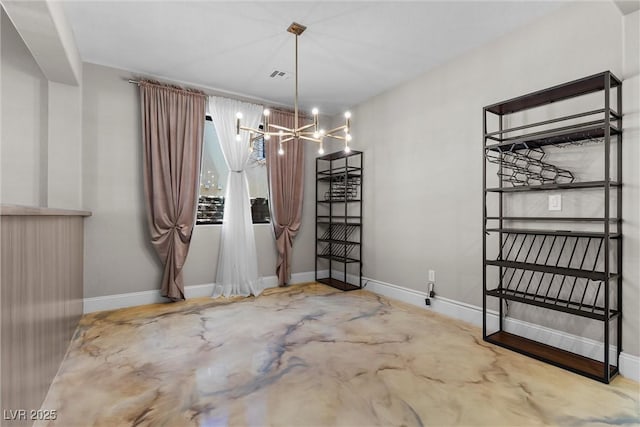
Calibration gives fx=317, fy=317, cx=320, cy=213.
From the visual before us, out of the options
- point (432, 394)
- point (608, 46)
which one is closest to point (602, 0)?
point (608, 46)

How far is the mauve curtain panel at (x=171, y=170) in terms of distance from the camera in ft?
11.7

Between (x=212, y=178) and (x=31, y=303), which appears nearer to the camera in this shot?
(x=31, y=303)

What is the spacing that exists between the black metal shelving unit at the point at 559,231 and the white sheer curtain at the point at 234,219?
2.75 meters

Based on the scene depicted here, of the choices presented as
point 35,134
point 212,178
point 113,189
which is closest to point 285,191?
point 212,178

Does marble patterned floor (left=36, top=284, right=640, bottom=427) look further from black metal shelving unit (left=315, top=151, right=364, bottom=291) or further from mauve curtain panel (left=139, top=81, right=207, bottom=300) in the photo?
black metal shelving unit (left=315, top=151, right=364, bottom=291)

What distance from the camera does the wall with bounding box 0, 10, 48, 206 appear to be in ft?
8.70

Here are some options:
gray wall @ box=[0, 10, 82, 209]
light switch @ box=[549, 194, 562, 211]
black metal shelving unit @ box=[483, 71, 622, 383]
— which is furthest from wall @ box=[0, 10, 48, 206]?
light switch @ box=[549, 194, 562, 211]

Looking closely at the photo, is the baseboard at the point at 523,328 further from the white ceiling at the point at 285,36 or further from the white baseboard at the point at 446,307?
the white ceiling at the point at 285,36

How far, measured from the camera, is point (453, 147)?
3.21 metres

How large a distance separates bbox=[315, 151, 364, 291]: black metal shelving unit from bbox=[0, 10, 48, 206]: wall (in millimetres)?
3187

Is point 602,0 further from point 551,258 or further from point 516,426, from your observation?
point 516,426

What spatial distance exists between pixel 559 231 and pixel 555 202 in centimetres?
25

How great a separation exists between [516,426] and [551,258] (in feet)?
4.63

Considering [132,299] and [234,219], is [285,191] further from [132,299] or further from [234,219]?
[132,299]
